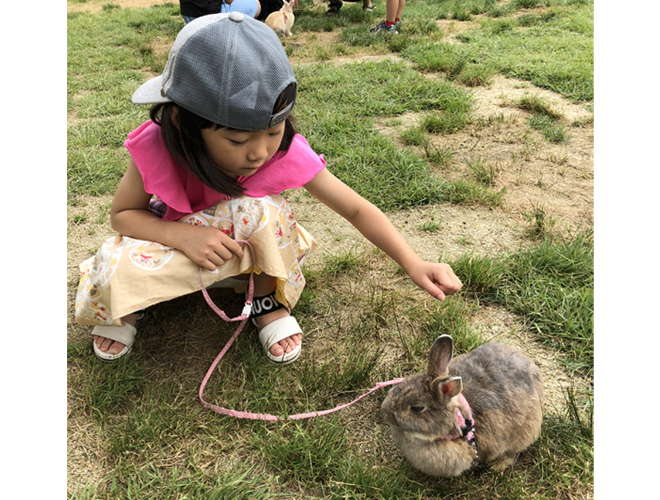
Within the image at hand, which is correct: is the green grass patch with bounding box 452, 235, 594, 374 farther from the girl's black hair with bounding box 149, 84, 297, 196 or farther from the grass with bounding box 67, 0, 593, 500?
the girl's black hair with bounding box 149, 84, 297, 196

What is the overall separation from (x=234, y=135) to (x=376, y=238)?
70 cm

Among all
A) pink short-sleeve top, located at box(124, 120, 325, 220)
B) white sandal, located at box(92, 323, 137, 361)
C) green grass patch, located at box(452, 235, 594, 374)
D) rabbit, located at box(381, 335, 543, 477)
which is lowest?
white sandal, located at box(92, 323, 137, 361)

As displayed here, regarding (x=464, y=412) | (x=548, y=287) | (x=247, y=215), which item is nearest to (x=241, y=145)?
(x=247, y=215)

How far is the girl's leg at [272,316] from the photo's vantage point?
2.07 m

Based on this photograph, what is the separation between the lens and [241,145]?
1.71 metres

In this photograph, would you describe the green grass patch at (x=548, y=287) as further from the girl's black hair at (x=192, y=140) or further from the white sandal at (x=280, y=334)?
the girl's black hair at (x=192, y=140)

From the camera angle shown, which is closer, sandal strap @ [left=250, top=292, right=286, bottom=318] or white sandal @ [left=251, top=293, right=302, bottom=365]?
white sandal @ [left=251, top=293, right=302, bottom=365]

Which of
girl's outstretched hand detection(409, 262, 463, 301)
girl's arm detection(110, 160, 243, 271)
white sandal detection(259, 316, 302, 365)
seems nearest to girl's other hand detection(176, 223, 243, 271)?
girl's arm detection(110, 160, 243, 271)

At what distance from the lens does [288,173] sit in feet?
6.65

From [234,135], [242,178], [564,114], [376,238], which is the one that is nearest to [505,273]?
[376,238]

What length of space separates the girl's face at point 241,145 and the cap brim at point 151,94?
177mm

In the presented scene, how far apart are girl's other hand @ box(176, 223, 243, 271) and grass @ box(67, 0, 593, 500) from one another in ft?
1.33

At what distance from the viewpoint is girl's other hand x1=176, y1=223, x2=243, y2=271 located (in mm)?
1896

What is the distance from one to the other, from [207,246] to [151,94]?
22.0 inches
